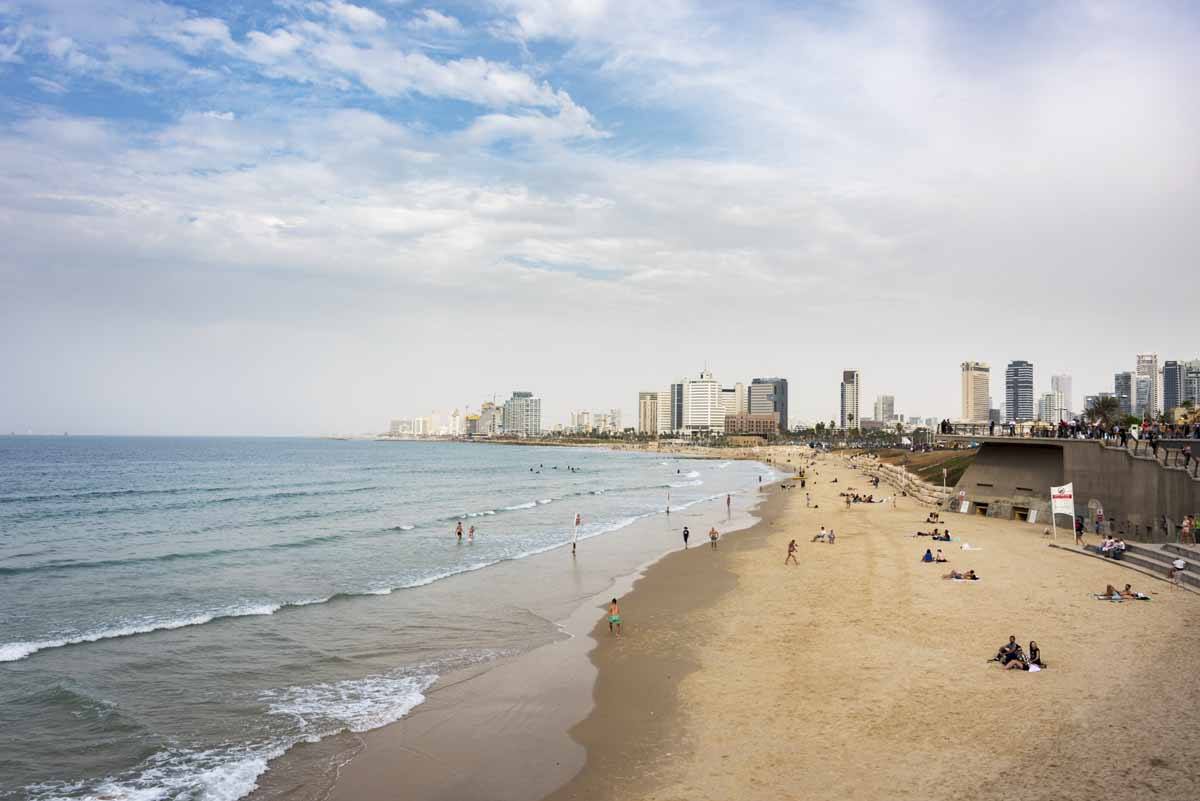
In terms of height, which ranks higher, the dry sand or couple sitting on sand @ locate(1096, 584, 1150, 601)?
couple sitting on sand @ locate(1096, 584, 1150, 601)

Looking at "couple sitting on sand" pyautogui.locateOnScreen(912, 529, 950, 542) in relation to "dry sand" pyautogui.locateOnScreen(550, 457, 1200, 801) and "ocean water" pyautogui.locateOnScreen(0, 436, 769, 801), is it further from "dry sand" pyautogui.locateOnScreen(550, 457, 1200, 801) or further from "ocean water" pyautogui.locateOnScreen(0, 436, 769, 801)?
"ocean water" pyautogui.locateOnScreen(0, 436, 769, 801)

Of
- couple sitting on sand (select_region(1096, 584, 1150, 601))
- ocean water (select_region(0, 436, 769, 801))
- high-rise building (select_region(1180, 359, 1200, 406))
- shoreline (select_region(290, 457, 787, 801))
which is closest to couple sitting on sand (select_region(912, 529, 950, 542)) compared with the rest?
couple sitting on sand (select_region(1096, 584, 1150, 601))

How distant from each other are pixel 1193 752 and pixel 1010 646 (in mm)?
5002

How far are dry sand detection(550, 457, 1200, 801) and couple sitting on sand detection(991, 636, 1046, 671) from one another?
0.79 feet

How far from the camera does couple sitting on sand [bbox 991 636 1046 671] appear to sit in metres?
16.3

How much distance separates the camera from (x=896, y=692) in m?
15.2

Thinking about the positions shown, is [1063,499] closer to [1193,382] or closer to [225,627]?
[225,627]

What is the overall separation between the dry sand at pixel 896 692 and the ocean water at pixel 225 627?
4954 mm

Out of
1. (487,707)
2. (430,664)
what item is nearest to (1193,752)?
(487,707)

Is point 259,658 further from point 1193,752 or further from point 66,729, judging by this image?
point 1193,752

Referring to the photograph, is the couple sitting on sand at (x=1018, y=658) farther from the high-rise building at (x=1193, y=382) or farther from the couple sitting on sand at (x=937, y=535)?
the high-rise building at (x=1193, y=382)

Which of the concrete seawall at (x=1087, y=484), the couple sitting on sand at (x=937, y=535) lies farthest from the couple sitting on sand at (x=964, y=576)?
the concrete seawall at (x=1087, y=484)

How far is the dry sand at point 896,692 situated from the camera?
11570 millimetres

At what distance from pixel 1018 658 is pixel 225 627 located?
2147cm
